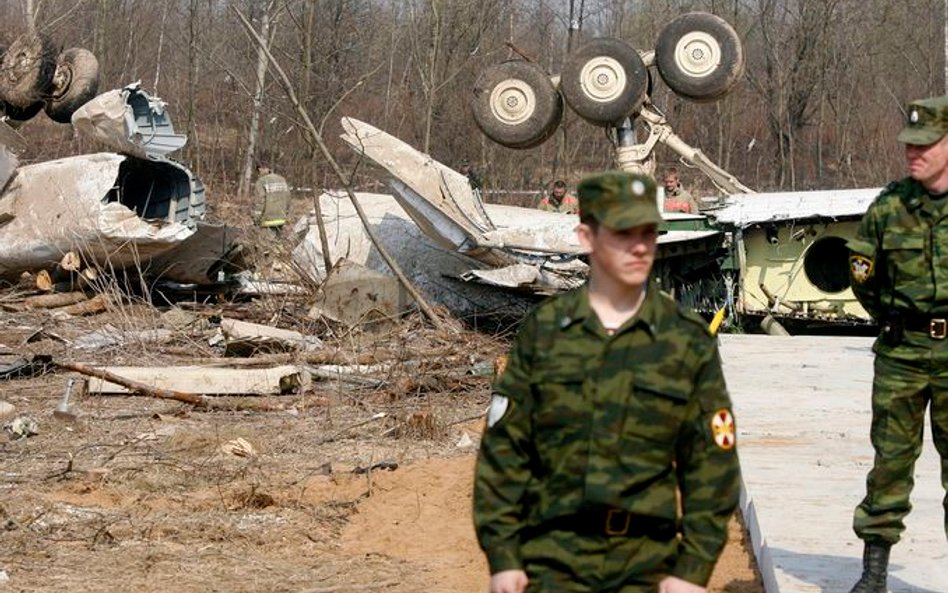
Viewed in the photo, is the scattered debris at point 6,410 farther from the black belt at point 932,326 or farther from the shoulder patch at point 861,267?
the black belt at point 932,326

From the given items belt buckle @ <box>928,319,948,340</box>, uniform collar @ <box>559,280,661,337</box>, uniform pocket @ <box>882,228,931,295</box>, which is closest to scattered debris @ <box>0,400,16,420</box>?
uniform pocket @ <box>882,228,931,295</box>

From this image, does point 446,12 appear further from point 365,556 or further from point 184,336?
point 365,556

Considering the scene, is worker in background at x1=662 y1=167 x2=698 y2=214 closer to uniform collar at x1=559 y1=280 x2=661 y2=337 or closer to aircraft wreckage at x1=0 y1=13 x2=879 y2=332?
aircraft wreckage at x1=0 y1=13 x2=879 y2=332

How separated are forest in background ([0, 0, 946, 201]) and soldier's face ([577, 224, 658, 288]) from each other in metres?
26.6

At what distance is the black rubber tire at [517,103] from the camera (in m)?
17.0

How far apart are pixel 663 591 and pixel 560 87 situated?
13697 millimetres

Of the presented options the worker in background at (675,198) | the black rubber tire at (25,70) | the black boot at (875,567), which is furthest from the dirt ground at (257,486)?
the black rubber tire at (25,70)

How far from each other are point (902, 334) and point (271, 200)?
18630mm

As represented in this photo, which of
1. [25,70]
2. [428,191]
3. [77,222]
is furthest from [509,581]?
[25,70]

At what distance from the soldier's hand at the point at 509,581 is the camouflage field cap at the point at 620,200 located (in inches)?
31.2

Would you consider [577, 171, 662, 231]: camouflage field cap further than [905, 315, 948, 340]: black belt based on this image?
No

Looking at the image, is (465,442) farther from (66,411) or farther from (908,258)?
(908,258)

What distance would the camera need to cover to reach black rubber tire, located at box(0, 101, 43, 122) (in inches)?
805

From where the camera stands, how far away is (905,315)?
17.5ft
